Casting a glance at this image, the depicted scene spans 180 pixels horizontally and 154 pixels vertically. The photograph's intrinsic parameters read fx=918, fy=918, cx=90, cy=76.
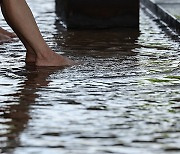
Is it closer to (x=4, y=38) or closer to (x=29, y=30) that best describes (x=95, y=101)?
(x=29, y=30)

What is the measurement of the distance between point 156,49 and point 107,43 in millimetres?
535

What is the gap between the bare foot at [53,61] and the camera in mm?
5762

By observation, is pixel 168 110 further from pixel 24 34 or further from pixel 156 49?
pixel 156 49

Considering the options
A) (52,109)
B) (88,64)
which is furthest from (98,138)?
(88,64)

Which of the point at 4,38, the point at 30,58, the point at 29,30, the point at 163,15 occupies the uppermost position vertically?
the point at 29,30

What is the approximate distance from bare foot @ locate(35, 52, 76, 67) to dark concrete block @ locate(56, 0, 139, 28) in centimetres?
229

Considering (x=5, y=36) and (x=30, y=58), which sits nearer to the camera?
(x=30, y=58)

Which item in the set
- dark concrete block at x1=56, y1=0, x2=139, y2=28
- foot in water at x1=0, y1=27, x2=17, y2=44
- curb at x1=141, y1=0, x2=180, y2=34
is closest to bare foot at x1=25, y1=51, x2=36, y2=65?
foot in water at x1=0, y1=27, x2=17, y2=44

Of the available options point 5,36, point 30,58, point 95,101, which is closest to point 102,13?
point 5,36

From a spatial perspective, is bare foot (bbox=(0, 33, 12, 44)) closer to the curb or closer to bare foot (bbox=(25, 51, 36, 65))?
bare foot (bbox=(25, 51, 36, 65))

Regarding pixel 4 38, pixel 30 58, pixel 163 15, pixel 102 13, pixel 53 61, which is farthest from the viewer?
pixel 163 15

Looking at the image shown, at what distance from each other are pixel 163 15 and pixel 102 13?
33.1 inches

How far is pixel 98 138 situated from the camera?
3.74 m

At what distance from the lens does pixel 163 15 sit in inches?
344
